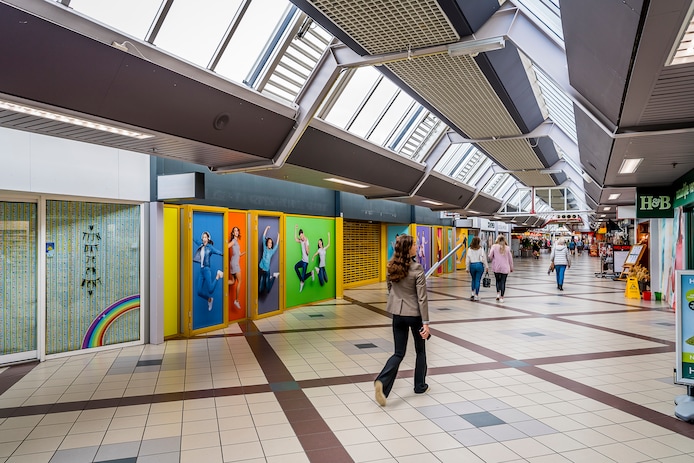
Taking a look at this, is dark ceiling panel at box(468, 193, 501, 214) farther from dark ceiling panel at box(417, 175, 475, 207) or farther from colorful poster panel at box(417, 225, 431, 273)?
colorful poster panel at box(417, 225, 431, 273)

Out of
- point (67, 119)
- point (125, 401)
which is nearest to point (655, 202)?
point (125, 401)

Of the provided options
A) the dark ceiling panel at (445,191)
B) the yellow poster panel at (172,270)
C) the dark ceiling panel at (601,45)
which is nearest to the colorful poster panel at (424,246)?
the dark ceiling panel at (445,191)

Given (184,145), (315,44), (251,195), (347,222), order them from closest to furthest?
(184,145), (315,44), (251,195), (347,222)

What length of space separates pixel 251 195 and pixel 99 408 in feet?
18.4

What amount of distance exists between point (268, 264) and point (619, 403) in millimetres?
6787

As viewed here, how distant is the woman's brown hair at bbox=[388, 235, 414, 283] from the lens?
461 cm

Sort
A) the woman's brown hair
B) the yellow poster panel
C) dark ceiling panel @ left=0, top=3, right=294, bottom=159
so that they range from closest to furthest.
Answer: dark ceiling panel @ left=0, top=3, right=294, bottom=159, the woman's brown hair, the yellow poster panel

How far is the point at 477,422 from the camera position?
13.5 ft

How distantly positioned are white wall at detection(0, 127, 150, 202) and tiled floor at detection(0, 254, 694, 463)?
225 centimetres

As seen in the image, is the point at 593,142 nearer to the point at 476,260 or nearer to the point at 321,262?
the point at 476,260

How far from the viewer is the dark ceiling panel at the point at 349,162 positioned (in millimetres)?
7417

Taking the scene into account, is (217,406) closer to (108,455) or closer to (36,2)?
(108,455)

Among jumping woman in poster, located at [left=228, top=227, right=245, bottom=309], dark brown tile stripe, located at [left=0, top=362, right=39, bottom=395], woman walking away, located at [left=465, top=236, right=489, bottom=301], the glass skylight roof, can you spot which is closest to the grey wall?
jumping woman in poster, located at [left=228, top=227, right=245, bottom=309]

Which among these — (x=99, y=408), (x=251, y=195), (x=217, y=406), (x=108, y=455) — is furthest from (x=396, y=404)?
(x=251, y=195)
